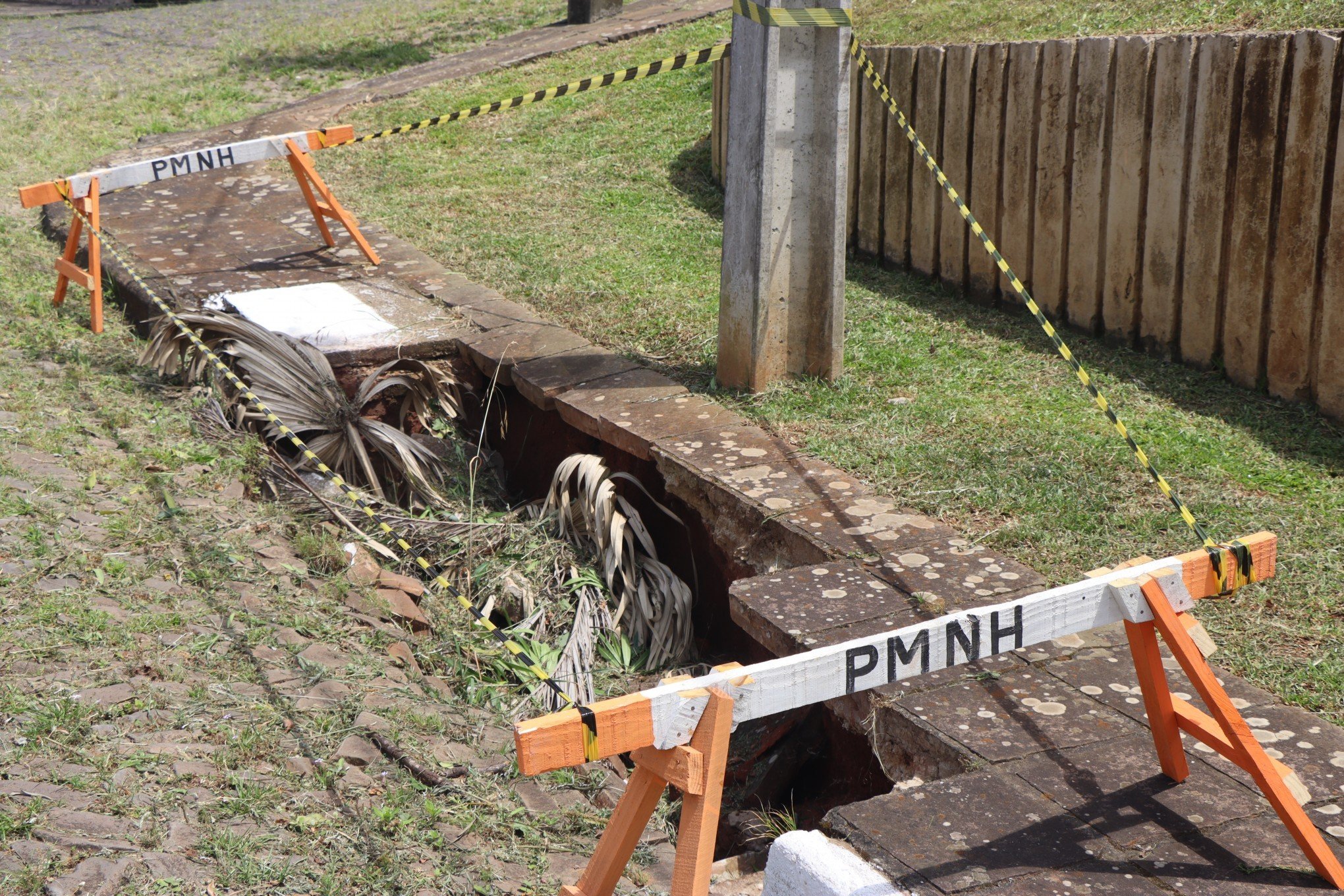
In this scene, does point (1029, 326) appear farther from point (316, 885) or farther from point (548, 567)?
point (316, 885)

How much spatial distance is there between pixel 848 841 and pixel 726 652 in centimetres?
213

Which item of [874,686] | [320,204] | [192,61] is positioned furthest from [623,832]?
[192,61]

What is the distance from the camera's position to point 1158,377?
523 centimetres

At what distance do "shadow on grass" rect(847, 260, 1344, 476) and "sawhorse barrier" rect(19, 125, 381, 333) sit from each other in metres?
3.11

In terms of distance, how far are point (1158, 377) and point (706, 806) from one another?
377 cm

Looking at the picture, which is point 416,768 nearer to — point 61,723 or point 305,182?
point 61,723

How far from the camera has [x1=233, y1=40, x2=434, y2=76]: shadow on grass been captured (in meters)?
12.2

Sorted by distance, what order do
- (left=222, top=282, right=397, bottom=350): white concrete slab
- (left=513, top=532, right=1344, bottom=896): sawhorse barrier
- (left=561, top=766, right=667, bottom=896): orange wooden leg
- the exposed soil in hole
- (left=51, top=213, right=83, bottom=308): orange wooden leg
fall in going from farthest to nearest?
(left=51, top=213, right=83, bottom=308): orange wooden leg < (left=222, top=282, right=397, bottom=350): white concrete slab < the exposed soil in hole < (left=561, top=766, right=667, bottom=896): orange wooden leg < (left=513, top=532, right=1344, bottom=896): sawhorse barrier

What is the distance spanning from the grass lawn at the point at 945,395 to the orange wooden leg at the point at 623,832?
1832 millimetres

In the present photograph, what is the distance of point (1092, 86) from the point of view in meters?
5.48

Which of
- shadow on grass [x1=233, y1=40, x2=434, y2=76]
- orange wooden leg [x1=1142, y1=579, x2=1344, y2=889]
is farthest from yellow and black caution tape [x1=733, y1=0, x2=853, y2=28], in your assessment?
shadow on grass [x1=233, y1=40, x2=434, y2=76]

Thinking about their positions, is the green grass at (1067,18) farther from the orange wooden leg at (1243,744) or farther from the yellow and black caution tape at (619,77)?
the orange wooden leg at (1243,744)

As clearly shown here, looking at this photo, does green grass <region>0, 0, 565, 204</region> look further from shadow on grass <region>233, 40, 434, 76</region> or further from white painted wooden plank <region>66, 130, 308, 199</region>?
white painted wooden plank <region>66, 130, 308, 199</region>

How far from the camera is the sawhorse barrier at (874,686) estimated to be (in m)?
2.15
